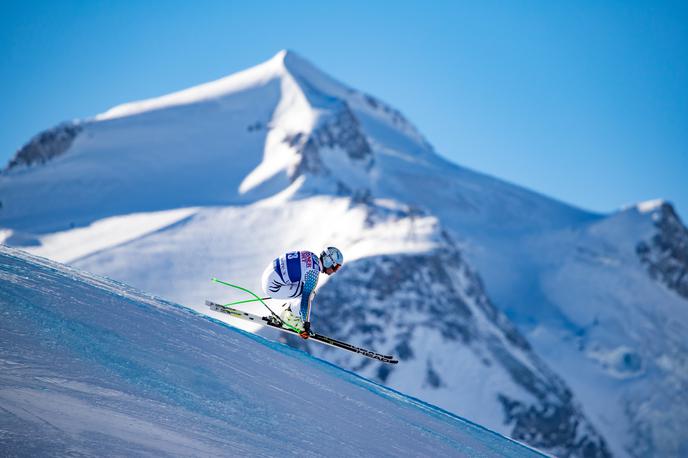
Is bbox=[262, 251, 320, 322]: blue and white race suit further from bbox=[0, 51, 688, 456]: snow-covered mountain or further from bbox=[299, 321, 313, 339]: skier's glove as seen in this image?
bbox=[0, 51, 688, 456]: snow-covered mountain

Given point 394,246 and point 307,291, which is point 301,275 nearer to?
point 307,291

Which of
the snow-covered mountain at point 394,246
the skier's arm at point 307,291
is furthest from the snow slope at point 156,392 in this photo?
the snow-covered mountain at point 394,246

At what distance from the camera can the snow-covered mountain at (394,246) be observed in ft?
278

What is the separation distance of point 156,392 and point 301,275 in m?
6.55

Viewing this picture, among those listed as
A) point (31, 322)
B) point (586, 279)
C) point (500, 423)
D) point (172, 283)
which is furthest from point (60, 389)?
point (586, 279)

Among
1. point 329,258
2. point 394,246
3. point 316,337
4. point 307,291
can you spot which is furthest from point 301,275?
point 394,246

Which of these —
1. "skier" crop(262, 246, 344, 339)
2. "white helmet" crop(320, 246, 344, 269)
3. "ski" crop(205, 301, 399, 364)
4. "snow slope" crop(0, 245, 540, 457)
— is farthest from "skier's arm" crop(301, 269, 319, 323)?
"snow slope" crop(0, 245, 540, 457)

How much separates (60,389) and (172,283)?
67924 millimetres

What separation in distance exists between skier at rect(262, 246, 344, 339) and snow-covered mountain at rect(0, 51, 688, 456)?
54474mm

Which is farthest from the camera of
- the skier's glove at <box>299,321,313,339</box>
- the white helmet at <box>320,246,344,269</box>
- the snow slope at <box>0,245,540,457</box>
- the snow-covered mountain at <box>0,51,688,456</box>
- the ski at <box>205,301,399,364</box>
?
the snow-covered mountain at <box>0,51,688,456</box>

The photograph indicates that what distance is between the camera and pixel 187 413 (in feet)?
33.1

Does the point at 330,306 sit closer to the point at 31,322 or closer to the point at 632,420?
the point at 632,420

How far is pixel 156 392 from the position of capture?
10406 millimetres

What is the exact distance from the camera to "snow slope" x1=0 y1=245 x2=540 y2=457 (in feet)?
28.1
